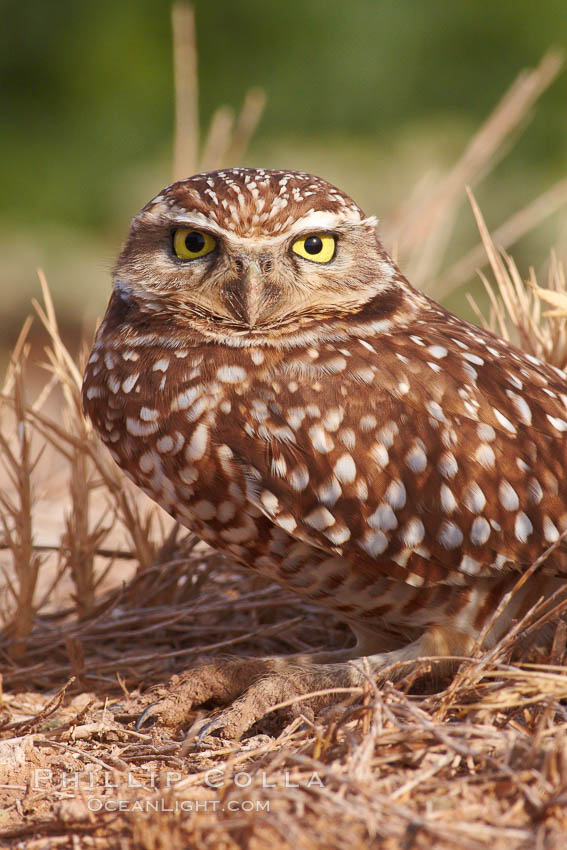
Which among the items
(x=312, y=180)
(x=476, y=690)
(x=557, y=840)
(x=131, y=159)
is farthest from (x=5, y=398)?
(x=131, y=159)

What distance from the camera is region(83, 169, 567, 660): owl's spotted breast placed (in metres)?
2.49

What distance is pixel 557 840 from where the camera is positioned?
160 centimetres

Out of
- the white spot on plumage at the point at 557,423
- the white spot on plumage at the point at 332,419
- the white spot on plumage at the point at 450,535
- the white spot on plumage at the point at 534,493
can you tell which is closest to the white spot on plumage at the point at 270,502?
the white spot on plumage at the point at 332,419

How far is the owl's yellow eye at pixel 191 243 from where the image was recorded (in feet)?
Result: 8.67

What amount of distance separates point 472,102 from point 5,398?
26.1ft

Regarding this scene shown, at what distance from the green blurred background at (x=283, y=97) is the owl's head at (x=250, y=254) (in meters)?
6.94

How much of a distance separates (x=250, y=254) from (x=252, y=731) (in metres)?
1.36

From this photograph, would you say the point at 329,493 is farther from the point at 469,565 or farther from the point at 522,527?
the point at 522,527

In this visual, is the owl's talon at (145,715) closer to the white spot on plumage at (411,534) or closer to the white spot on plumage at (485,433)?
the white spot on plumage at (411,534)

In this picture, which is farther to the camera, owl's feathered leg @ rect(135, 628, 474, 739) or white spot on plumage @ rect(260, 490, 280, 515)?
owl's feathered leg @ rect(135, 628, 474, 739)

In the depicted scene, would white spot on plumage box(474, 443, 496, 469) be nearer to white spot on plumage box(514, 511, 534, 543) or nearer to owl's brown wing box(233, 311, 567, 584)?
owl's brown wing box(233, 311, 567, 584)

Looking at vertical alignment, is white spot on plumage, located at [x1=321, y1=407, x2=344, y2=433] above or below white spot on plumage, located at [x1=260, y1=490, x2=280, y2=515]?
above

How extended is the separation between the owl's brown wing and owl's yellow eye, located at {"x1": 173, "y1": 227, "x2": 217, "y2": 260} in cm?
43

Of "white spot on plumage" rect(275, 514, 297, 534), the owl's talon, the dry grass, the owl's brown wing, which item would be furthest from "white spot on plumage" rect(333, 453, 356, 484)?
the owl's talon
